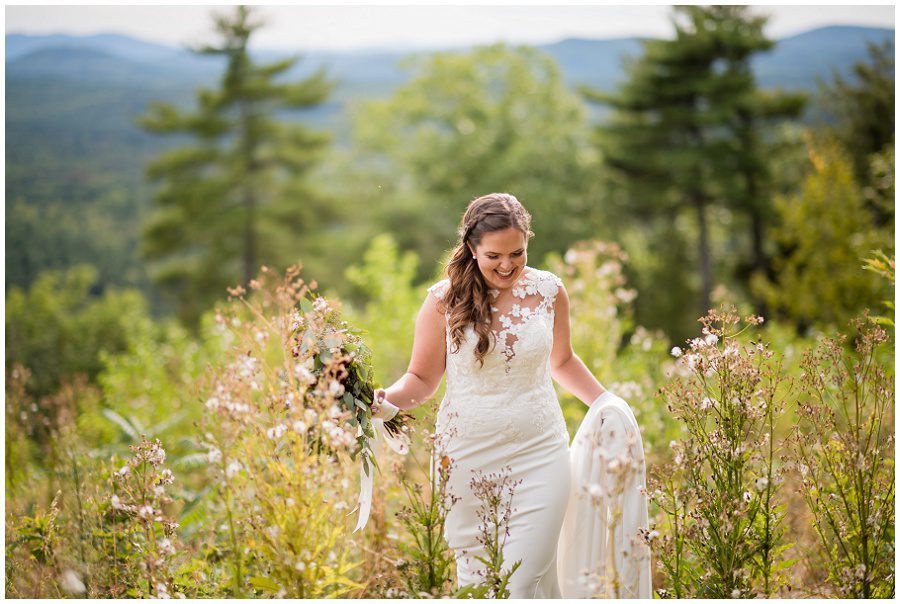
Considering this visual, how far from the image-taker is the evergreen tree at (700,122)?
22.3 metres

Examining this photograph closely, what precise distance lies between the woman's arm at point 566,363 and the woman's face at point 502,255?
30 cm

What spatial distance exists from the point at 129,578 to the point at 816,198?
1454 cm

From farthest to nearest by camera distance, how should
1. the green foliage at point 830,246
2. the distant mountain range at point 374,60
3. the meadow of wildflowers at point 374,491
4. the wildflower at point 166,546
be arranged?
the distant mountain range at point 374,60, the green foliage at point 830,246, the wildflower at point 166,546, the meadow of wildflowers at point 374,491

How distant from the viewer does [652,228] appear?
86.9 ft

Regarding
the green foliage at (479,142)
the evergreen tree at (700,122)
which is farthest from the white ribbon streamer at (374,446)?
the green foliage at (479,142)

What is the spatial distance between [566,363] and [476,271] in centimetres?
60

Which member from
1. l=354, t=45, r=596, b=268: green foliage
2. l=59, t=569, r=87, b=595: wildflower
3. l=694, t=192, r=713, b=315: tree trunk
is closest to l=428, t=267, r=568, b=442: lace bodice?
l=59, t=569, r=87, b=595: wildflower

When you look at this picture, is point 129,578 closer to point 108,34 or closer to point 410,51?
point 108,34

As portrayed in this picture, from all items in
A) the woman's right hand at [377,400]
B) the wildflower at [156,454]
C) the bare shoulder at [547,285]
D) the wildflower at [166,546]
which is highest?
the bare shoulder at [547,285]

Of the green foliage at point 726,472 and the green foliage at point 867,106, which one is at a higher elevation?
the green foliage at point 867,106

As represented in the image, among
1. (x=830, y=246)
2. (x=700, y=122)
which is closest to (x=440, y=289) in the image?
(x=830, y=246)

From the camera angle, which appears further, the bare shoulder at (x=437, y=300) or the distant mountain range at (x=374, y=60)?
the distant mountain range at (x=374, y=60)

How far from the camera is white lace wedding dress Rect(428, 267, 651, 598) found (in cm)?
330

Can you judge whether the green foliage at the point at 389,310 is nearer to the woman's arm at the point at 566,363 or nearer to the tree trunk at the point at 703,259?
the woman's arm at the point at 566,363
